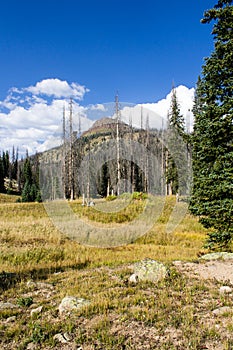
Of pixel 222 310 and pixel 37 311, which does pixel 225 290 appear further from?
pixel 37 311

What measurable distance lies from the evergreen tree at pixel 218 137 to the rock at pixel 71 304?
7.10m

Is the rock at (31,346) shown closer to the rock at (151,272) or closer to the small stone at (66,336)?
the small stone at (66,336)

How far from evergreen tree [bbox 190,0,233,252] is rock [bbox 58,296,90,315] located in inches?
280

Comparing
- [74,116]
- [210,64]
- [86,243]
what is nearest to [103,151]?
[74,116]

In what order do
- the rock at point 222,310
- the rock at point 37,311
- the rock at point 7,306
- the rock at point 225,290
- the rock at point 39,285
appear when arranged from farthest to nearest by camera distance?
the rock at point 39,285
the rock at point 225,290
the rock at point 7,306
the rock at point 37,311
the rock at point 222,310

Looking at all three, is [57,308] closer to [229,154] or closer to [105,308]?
[105,308]

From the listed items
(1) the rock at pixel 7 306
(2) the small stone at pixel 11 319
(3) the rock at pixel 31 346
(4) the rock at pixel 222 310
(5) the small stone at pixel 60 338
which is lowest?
(1) the rock at pixel 7 306

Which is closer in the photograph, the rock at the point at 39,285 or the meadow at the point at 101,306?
the meadow at the point at 101,306

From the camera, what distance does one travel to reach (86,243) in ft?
52.0

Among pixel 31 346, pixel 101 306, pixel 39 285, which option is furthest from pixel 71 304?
pixel 39 285

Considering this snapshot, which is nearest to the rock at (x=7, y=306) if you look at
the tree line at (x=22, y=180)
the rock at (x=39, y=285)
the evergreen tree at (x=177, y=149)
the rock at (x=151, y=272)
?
the rock at (x=39, y=285)

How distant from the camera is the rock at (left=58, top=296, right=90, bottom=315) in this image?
5746 millimetres

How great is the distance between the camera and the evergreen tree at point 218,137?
10.9 m

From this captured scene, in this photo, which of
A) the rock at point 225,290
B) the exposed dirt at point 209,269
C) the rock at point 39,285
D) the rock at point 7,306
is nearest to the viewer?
the rock at point 7,306
